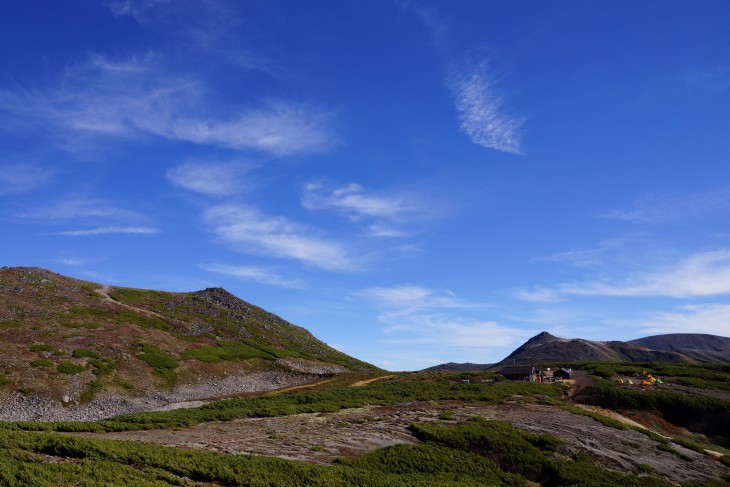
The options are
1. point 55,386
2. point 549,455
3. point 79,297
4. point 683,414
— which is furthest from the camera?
point 79,297

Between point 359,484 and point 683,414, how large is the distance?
44303 mm

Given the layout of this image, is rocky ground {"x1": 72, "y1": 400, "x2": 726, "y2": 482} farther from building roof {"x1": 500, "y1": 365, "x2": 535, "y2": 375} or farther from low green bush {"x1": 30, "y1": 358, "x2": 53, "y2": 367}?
low green bush {"x1": 30, "y1": 358, "x2": 53, "y2": 367}

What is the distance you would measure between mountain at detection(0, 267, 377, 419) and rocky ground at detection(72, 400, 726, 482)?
3181 centimetres

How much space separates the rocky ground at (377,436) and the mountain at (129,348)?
31813mm

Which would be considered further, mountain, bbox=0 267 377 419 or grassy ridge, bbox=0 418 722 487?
mountain, bbox=0 267 377 419

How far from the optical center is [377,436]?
35125 mm

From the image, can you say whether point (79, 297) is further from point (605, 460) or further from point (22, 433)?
point (605, 460)

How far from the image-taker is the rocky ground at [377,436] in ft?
99.3

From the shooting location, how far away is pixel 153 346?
270ft

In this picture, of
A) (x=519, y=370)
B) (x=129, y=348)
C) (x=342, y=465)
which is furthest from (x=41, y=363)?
(x=519, y=370)

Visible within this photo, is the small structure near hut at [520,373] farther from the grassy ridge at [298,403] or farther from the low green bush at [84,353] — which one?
the low green bush at [84,353]

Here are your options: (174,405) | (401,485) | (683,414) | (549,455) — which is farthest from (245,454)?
(683,414)

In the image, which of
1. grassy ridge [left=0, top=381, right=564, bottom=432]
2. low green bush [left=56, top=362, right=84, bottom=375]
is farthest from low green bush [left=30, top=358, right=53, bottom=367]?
grassy ridge [left=0, top=381, right=564, bottom=432]

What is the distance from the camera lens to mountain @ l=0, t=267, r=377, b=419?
60188mm
